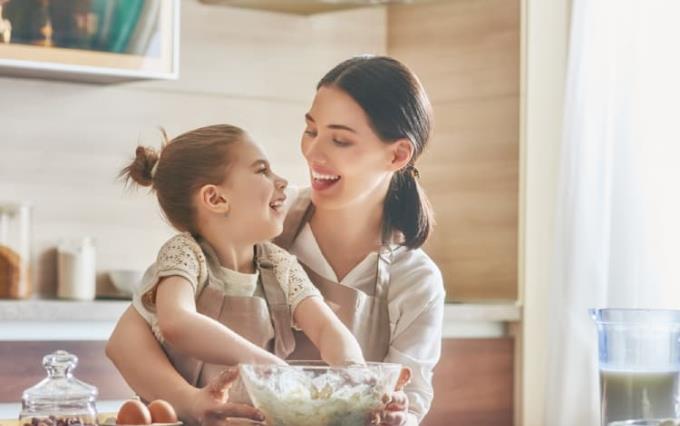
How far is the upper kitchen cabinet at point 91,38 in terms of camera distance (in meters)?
3.31

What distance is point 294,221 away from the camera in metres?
1.70

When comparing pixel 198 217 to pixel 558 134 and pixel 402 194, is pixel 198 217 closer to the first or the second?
pixel 402 194

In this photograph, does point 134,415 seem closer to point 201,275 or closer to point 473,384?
point 201,275

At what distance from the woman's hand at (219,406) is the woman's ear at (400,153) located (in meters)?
0.35

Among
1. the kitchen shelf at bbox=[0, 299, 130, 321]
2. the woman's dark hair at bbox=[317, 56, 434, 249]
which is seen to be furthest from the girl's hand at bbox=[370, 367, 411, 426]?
the kitchen shelf at bbox=[0, 299, 130, 321]

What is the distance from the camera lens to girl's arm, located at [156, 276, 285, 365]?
143 centimetres

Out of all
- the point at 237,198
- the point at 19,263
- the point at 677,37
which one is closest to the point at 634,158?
the point at 677,37

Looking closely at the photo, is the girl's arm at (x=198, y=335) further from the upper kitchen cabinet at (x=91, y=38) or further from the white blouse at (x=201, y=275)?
the upper kitchen cabinet at (x=91, y=38)

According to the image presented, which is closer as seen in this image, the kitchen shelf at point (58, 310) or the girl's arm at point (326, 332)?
the girl's arm at point (326, 332)

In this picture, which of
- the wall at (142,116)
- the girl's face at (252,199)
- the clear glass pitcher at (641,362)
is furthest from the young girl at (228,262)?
the wall at (142,116)

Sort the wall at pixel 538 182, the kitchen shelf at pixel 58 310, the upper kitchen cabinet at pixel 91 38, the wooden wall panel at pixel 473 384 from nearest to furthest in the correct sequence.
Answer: the kitchen shelf at pixel 58 310, the upper kitchen cabinet at pixel 91 38, the wooden wall panel at pixel 473 384, the wall at pixel 538 182

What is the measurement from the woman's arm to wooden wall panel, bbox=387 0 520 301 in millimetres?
2391

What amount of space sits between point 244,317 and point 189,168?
0.19 metres

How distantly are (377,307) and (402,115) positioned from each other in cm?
26
